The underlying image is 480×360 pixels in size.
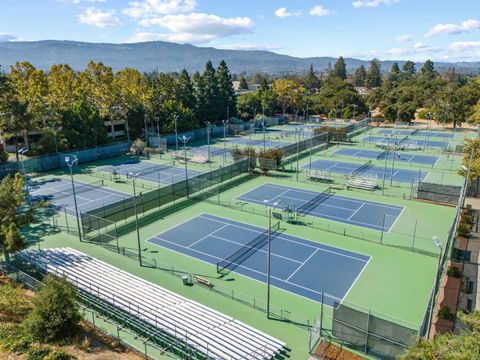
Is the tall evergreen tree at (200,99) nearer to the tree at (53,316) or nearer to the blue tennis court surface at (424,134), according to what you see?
the blue tennis court surface at (424,134)

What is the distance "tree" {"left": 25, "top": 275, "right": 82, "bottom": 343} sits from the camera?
1599cm

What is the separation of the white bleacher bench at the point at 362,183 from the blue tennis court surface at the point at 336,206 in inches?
136

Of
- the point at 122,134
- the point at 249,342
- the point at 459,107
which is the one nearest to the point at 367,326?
the point at 249,342

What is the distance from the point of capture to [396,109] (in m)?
87.2

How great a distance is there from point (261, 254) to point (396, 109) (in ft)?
243

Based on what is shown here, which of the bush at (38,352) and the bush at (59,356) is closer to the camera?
the bush at (59,356)

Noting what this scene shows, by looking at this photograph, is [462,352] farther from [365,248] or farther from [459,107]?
[459,107]

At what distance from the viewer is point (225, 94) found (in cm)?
8488

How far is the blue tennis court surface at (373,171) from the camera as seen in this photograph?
44.4 m

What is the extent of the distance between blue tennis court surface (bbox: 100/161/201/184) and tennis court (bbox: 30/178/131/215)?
522 cm

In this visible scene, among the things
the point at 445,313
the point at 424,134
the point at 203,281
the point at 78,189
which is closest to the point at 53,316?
the point at 203,281

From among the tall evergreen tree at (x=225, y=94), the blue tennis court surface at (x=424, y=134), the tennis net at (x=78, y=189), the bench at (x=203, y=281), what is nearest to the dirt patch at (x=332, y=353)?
the bench at (x=203, y=281)

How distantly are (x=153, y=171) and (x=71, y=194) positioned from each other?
37.5ft

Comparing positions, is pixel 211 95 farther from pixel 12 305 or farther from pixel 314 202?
pixel 12 305
